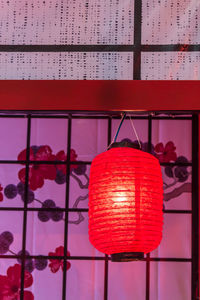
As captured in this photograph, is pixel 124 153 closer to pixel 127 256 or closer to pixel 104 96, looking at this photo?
pixel 104 96

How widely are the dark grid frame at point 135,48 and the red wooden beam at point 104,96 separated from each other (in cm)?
13

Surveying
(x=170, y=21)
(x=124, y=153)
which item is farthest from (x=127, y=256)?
(x=170, y=21)

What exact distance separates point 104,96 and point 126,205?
62cm

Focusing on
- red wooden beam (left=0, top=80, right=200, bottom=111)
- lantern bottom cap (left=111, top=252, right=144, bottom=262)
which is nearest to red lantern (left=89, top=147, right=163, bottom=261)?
lantern bottom cap (left=111, top=252, right=144, bottom=262)

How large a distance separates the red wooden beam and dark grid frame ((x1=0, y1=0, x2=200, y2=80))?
0.13 meters

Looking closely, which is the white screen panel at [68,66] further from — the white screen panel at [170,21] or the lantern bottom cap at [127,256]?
the lantern bottom cap at [127,256]

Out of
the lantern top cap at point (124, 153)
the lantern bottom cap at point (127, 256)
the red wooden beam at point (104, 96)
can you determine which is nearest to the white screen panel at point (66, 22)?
the red wooden beam at point (104, 96)

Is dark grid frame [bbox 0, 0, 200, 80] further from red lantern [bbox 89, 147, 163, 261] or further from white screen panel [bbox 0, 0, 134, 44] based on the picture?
red lantern [bbox 89, 147, 163, 261]

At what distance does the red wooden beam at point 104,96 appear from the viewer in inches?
114

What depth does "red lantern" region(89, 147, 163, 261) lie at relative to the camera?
3027mm

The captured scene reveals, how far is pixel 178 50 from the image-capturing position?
3000 mm

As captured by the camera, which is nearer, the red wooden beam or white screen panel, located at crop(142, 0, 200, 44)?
the red wooden beam

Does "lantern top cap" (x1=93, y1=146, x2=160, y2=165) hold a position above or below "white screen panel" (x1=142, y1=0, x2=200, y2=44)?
below

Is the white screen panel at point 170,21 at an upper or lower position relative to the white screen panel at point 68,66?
upper
